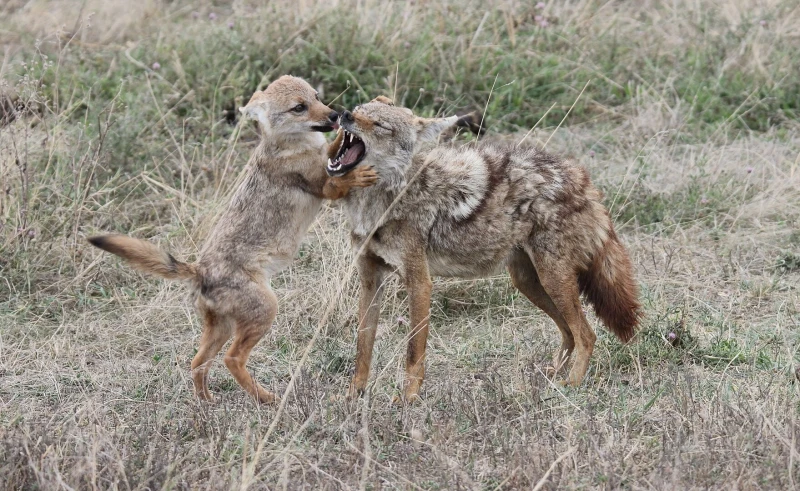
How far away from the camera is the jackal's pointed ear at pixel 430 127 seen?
5902 mm

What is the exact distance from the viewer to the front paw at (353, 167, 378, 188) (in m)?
5.71

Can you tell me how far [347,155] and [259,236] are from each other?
2.15ft

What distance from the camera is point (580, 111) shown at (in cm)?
930

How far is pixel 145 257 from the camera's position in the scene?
545cm

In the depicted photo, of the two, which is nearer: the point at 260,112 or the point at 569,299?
the point at 569,299

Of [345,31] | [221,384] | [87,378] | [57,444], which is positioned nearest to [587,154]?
[345,31]

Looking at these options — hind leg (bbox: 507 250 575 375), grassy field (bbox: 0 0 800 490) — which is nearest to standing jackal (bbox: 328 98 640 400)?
hind leg (bbox: 507 250 575 375)

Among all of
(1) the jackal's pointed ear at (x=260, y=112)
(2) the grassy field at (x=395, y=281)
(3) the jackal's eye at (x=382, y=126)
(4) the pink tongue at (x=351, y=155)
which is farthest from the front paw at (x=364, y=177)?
(2) the grassy field at (x=395, y=281)

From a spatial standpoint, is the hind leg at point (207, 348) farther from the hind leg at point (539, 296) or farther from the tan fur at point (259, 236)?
the hind leg at point (539, 296)

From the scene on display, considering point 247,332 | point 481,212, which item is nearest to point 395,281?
point 481,212

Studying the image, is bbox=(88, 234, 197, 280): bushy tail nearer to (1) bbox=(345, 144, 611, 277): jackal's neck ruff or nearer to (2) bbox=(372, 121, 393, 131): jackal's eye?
(1) bbox=(345, 144, 611, 277): jackal's neck ruff

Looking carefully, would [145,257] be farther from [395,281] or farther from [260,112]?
[395,281]

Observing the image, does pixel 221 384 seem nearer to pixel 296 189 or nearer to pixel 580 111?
pixel 296 189

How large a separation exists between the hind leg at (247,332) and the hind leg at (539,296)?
1.43 meters
